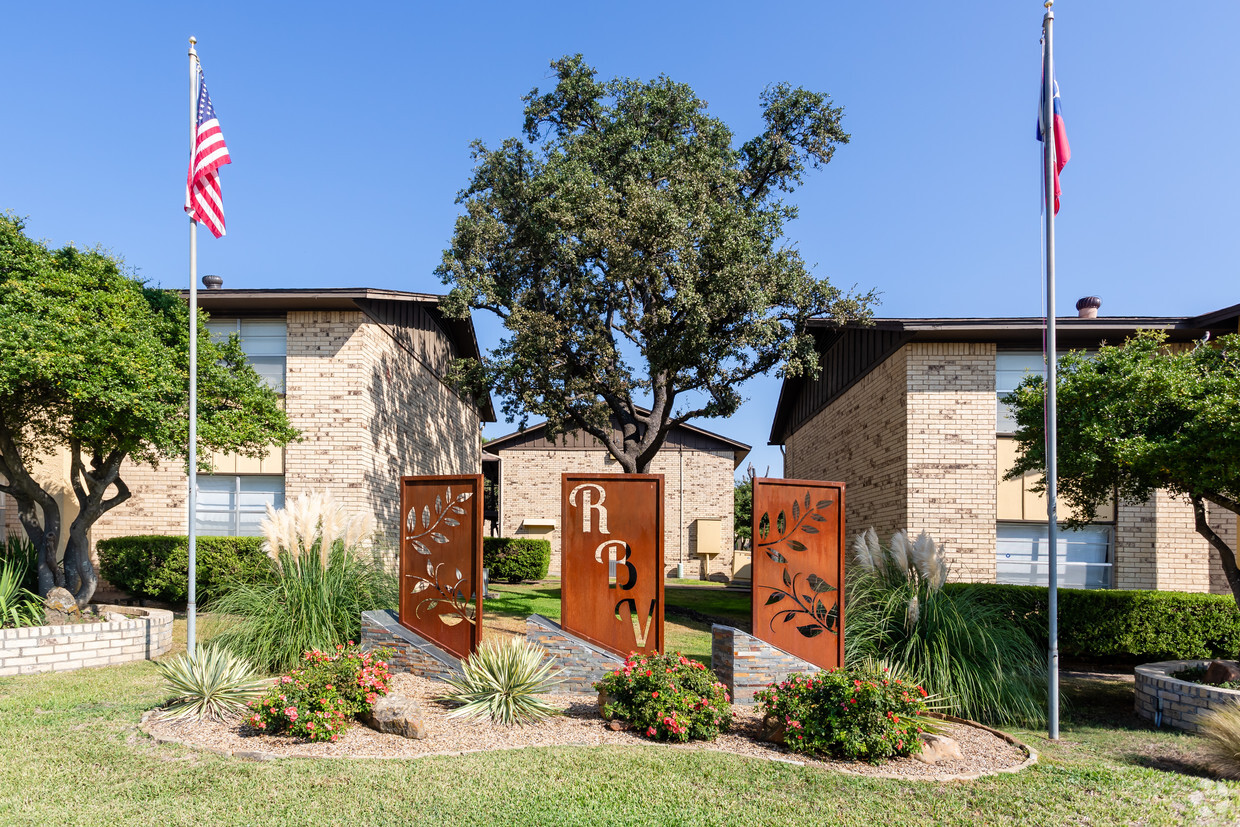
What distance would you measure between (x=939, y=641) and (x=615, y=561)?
3.44m

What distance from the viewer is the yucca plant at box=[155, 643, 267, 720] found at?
23.0 feet

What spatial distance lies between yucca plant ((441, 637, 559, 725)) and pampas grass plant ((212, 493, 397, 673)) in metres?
1.92

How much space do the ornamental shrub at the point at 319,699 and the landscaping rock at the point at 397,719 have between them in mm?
101

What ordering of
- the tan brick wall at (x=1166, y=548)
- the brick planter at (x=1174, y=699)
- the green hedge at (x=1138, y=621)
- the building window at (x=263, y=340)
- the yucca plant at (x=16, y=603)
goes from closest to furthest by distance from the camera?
the brick planter at (x=1174, y=699) → the yucca plant at (x=16, y=603) → the green hedge at (x=1138, y=621) → the tan brick wall at (x=1166, y=548) → the building window at (x=263, y=340)

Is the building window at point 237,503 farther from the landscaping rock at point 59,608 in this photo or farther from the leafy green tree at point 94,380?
the landscaping rock at point 59,608

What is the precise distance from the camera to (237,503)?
15.4 metres

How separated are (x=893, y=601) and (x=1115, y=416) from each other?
3.32 m

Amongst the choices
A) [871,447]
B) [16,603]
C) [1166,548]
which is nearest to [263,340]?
[16,603]

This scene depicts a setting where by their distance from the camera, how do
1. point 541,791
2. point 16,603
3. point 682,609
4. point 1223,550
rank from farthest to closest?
point 682,609, point 16,603, point 1223,550, point 541,791

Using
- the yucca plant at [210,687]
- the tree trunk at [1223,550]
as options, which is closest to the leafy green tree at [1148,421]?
the tree trunk at [1223,550]

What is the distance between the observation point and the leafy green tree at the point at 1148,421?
8180 millimetres

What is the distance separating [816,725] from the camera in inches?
247

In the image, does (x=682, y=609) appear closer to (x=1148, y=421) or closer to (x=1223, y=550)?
(x=1223, y=550)

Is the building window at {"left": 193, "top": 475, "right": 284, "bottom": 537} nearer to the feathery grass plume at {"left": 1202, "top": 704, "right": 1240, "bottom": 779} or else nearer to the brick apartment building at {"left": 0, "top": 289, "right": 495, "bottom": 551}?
the brick apartment building at {"left": 0, "top": 289, "right": 495, "bottom": 551}
